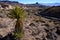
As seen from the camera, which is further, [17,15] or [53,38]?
[53,38]

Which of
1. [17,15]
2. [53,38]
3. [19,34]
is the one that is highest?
[17,15]

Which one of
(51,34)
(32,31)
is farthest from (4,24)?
(51,34)

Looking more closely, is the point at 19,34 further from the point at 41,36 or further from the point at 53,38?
the point at 53,38

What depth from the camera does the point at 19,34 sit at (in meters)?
Result: 19.4

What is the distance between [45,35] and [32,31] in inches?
73.8

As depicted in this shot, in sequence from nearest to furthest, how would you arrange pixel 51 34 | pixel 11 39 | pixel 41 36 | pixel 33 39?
pixel 11 39 < pixel 33 39 < pixel 41 36 < pixel 51 34

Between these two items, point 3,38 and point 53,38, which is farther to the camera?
point 53,38

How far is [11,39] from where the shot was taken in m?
19.1

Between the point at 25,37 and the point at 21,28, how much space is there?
3.25 ft

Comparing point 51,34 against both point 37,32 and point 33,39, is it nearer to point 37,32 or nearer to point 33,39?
point 37,32

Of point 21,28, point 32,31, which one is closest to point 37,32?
point 32,31

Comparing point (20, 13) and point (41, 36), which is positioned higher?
point (20, 13)

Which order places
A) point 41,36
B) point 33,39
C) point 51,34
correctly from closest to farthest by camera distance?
point 33,39, point 41,36, point 51,34

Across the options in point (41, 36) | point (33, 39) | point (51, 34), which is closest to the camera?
point (33, 39)
